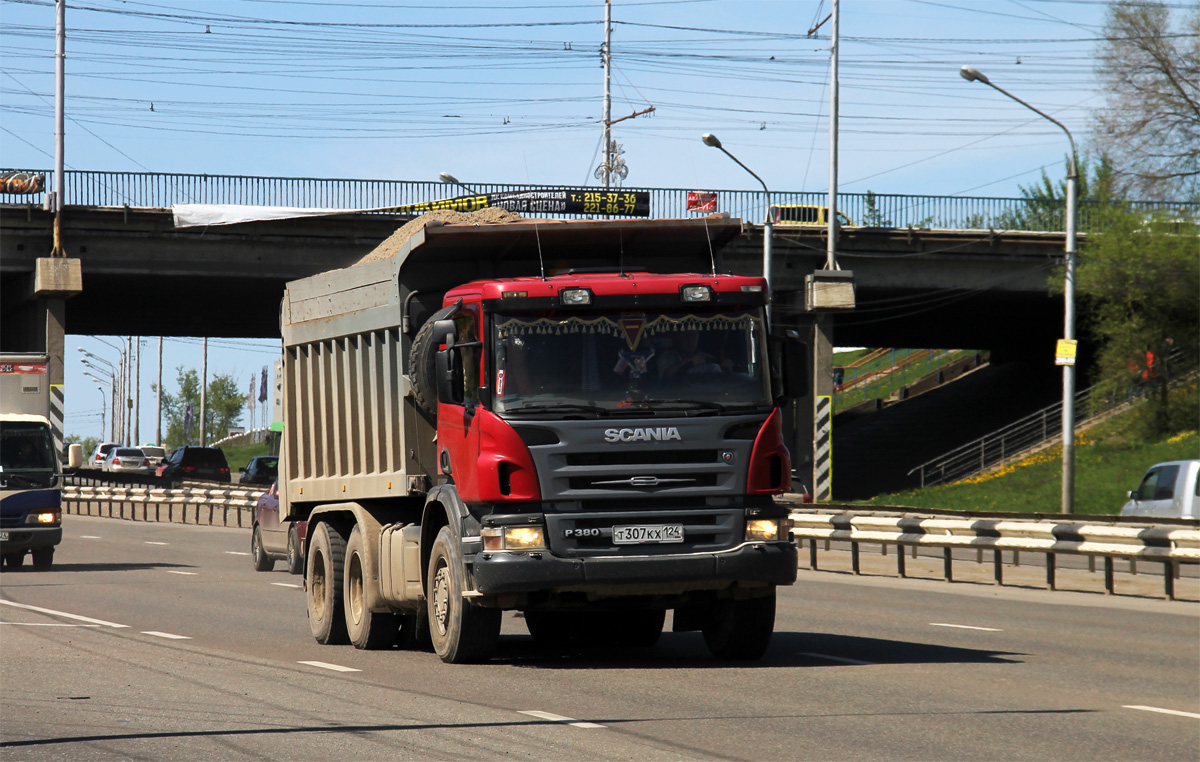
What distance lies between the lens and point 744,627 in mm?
11859

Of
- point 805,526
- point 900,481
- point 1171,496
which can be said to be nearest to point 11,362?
point 805,526

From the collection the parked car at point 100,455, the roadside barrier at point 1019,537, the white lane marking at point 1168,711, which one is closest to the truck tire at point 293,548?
the roadside barrier at point 1019,537

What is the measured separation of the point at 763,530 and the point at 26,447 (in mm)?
16679

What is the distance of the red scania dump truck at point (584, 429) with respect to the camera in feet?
35.4

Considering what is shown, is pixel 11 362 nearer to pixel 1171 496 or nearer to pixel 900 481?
pixel 1171 496

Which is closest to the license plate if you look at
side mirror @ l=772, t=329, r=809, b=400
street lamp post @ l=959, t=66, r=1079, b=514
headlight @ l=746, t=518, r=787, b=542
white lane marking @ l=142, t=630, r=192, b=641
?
headlight @ l=746, t=518, r=787, b=542

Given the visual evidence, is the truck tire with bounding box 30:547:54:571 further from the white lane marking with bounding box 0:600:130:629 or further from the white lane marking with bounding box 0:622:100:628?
the white lane marking with bounding box 0:622:100:628

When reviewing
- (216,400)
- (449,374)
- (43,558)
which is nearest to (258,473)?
(43,558)

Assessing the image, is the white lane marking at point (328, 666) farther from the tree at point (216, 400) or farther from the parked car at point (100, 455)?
the tree at point (216, 400)

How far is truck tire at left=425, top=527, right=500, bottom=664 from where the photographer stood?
11312 mm

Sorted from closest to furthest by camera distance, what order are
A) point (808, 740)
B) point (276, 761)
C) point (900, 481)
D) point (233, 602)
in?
1. point (276, 761)
2. point (808, 740)
3. point (233, 602)
4. point (900, 481)

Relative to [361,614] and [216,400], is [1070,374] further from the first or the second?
[216,400]

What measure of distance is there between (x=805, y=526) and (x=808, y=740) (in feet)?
57.0

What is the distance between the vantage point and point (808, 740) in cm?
818
